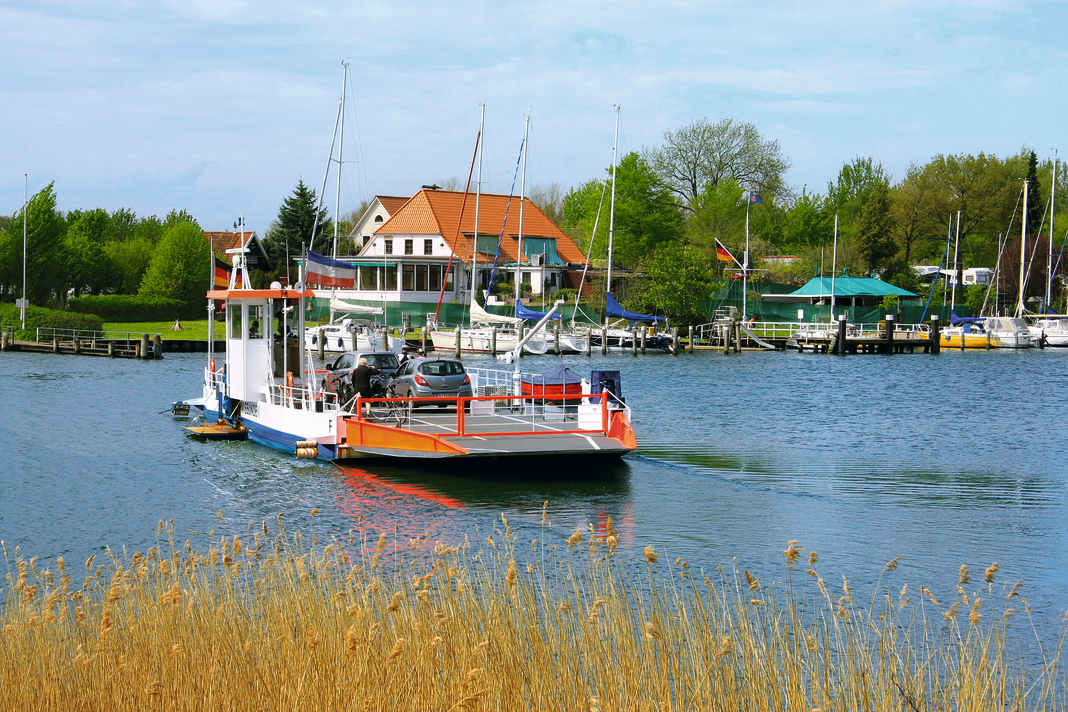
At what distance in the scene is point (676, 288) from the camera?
82.9 m

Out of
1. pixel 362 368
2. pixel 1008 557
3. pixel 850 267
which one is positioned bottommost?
pixel 1008 557

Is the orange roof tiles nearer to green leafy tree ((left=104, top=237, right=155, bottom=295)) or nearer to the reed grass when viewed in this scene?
green leafy tree ((left=104, top=237, right=155, bottom=295))

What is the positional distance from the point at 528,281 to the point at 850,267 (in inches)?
1180

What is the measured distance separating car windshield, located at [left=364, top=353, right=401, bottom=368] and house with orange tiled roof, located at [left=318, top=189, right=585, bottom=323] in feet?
191

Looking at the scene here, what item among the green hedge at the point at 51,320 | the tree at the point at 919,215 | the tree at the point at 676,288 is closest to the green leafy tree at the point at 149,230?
the green hedge at the point at 51,320

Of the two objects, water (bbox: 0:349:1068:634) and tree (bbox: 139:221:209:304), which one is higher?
tree (bbox: 139:221:209:304)

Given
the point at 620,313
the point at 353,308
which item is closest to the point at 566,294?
the point at 620,313

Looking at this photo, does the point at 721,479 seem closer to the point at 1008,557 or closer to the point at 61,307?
the point at 1008,557

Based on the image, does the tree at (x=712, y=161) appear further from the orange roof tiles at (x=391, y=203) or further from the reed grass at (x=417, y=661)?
the reed grass at (x=417, y=661)

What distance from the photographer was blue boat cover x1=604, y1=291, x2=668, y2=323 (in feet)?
257

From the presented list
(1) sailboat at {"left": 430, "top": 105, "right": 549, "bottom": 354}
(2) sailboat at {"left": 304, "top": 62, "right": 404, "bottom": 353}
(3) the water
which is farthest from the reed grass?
(1) sailboat at {"left": 430, "top": 105, "right": 549, "bottom": 354}

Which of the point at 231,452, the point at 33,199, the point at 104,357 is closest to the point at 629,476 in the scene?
the point at 231,452

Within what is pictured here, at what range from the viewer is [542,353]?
7144 cm

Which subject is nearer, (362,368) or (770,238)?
(362,368)
